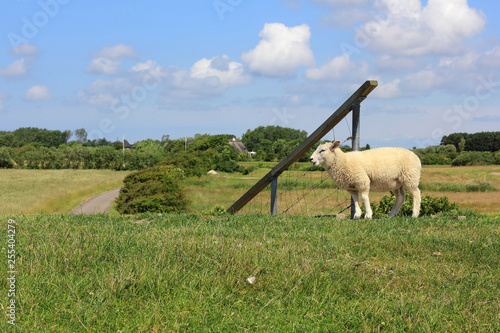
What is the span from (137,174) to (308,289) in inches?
1071

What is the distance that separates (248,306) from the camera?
4617mm

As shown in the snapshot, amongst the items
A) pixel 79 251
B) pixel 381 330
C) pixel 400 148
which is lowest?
pixel 381 330

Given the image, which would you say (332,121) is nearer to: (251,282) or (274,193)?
(274,193)

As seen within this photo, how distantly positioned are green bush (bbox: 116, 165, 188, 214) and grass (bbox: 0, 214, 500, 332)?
64.9ft

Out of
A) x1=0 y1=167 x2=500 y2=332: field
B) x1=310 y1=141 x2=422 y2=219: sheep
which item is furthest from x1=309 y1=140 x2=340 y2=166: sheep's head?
x1=0 y1=167 x2=500 y2=332: field

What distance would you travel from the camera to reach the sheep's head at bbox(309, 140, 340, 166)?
11.3 m

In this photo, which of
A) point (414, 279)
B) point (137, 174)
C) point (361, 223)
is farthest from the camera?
point (137, 174)

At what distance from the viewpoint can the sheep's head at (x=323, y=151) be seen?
11273 millimetres

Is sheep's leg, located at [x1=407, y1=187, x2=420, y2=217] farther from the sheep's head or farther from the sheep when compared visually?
the sheep's head

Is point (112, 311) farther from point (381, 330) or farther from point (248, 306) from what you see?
point (381, 330)

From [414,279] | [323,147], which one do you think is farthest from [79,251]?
[323,147]

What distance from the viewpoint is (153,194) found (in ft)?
92.8

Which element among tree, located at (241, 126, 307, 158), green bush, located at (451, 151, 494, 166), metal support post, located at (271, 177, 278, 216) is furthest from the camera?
tree, located at (241, 126, 307, 158)

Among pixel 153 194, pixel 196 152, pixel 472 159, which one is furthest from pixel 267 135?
pixel 153 194
